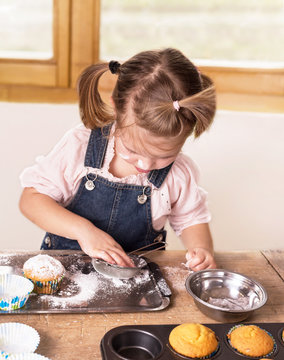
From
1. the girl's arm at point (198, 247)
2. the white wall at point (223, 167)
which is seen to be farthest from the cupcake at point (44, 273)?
the white wall at point (223, 167)

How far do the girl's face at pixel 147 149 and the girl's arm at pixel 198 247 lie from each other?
9.8 inches

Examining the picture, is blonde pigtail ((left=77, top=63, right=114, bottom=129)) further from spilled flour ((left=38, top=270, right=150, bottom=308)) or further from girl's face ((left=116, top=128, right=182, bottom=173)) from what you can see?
spilled flour ((left=38, top=270, right=150, bottom=308))

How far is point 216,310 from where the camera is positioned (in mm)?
1030

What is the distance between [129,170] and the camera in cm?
148

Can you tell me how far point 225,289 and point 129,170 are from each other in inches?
18.6

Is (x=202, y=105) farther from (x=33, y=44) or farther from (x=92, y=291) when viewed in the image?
(x=33, y=44)

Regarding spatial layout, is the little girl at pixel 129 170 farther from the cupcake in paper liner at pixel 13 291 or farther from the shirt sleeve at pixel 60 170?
the cupcake in paper liner at pixel 13 291

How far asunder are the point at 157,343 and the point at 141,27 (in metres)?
1.63

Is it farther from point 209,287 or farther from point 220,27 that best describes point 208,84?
point 220,27

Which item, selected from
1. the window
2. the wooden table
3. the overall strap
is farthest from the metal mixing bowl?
the window

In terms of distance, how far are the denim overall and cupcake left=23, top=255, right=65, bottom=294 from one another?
35 centimetres

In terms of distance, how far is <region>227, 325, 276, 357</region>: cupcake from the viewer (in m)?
0.93

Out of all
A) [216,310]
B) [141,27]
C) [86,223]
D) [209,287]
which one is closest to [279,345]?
→ [216,310]

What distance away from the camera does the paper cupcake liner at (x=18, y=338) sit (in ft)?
2.94
